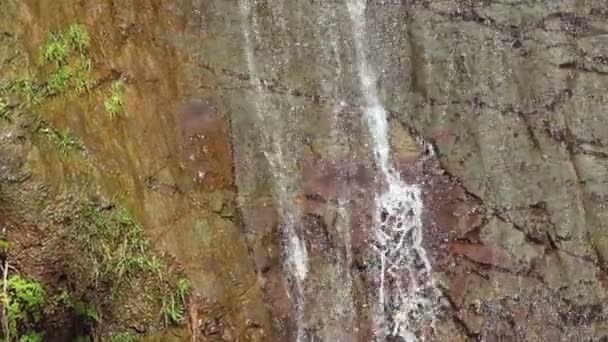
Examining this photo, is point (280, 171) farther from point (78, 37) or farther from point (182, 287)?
point (78, 37)

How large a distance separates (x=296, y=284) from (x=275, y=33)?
63.5 inches

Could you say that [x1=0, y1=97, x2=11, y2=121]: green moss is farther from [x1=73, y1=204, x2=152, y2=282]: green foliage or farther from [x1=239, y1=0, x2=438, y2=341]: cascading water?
[x1=239, y1=0, x2=438, y2=341]: cascading water

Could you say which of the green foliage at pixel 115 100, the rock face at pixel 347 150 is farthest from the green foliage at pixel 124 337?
the green foliage at pixel 115 100

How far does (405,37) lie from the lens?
5785 mm

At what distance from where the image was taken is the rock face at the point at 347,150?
190 inches

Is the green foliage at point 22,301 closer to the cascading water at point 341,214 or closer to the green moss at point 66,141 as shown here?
the green moss at point 66,141

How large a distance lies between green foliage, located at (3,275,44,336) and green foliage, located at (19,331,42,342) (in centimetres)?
5

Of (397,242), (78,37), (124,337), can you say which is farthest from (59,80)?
(397,242)

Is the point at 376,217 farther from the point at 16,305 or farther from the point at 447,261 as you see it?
the point at 16,305

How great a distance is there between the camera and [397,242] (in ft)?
17.9

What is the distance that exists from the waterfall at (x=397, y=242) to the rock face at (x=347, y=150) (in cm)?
6

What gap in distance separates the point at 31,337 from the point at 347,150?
2.21 metres

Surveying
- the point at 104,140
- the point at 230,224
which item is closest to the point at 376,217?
the point at 230,224

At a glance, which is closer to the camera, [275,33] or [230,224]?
[230,224]
